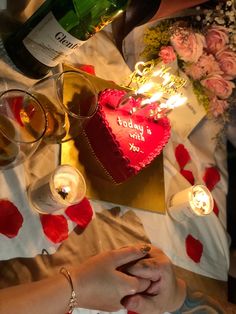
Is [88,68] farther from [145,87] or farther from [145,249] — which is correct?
[145,249]

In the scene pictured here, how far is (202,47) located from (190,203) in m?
0.47

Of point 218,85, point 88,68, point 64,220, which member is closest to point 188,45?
point 218,85

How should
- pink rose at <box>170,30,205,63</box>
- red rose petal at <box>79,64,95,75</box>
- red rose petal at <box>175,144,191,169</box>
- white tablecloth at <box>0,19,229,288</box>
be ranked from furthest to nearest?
red rose petal at <box>175,144,191,169</box>, pink rose at <box>170,30,205,63</box>, red rose petal at <box>79,64,95,75</box>, white tablecloth at <box>0,19,229,288</box>

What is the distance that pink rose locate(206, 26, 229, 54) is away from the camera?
1299mm

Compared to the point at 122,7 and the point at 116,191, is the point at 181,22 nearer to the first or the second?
the point at 122,7

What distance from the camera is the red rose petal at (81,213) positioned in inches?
39.4

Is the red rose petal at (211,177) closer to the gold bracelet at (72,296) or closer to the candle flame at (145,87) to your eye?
the candle flame at (145,87)

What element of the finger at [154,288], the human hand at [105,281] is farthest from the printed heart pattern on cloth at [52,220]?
the finger at [154,288]

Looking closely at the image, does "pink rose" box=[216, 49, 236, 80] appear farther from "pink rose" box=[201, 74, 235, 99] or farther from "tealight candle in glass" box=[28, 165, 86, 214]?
"tealight candle in glass" box=[28, 165, 86, 214]

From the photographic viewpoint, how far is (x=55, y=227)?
3.16 ft

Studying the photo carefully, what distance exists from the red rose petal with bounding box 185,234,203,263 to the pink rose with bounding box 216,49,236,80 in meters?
0.52

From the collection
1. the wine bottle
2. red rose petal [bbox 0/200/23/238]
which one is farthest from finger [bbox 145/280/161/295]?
the wine bottle

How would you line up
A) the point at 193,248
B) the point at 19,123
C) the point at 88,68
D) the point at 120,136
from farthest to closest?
1. the point at 193,248
2. the point at 88,68
3. the point at 120,136
4. the point at 19,123

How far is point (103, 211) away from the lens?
1.07 meters
